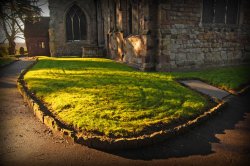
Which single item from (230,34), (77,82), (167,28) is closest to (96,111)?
(77,82)

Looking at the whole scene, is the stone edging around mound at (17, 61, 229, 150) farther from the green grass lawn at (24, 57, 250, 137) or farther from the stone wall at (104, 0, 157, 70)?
the stone wall at (104, 0, 157, 70)

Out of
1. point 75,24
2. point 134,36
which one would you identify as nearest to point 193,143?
point 134,36

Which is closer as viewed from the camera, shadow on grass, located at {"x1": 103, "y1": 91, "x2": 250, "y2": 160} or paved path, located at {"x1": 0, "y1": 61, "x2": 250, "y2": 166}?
paved path, located at {"x1": 0, "y1": 61, "x2": 250, "y2": 166}

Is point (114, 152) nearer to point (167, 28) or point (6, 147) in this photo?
point (6, 147)

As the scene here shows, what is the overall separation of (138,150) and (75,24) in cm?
2004

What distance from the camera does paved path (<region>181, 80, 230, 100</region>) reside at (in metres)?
6.44

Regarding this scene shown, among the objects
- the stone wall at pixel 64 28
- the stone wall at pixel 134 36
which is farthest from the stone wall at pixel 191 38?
the stone wall at pixel 64 28

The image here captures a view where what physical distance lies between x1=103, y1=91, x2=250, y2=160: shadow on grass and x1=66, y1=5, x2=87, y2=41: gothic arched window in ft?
62.1

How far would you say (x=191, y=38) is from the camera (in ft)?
33.4

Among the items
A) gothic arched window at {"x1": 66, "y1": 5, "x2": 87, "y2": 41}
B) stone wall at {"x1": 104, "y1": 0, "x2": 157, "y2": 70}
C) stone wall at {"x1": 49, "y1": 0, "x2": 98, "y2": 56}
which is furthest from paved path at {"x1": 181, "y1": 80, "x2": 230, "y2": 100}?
gothic arched window at {"x1": 66, "y1": 5, "x2": 87, "y2": 41}

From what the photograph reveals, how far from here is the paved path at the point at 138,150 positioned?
3248mm

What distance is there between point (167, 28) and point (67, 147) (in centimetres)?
773

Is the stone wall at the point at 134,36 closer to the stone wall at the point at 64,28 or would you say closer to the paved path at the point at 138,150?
the paved path at the point at 138,150

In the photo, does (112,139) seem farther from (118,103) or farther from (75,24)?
(75,24)
